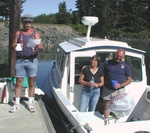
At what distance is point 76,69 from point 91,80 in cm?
89

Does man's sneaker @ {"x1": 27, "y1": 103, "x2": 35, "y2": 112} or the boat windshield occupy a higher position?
the boat windshield

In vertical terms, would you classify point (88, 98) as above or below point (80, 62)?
below

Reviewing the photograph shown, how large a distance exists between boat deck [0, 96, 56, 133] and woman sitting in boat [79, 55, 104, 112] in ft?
3.22

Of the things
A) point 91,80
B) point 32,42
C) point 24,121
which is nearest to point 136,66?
point 91,80

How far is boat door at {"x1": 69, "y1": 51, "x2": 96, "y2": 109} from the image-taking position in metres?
6.67

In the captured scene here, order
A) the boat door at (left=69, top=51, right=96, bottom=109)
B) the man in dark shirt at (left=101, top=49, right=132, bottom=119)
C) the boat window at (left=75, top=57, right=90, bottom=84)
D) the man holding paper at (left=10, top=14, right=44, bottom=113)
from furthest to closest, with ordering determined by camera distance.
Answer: the boat window at (left=75, top=57, right=90, bottom=84)
the boat door at (left=69, top=51, right=96, bottom=109)
the man holding paper at (left=10, top=14, right=44, bottom=113)
the man in dark shirt at (left=101, top=49, right=132, bottom=119)

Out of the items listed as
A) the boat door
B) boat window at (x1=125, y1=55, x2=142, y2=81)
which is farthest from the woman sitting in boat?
boat window at (x1=125, y1=55, x2=142, y2=81)

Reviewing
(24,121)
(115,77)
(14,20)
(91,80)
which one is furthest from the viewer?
(14,20)

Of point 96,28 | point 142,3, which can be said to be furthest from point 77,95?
point 142,3

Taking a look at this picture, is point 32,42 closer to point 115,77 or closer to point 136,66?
point 115,77

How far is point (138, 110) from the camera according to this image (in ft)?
22.2

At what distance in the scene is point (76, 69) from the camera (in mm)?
6918

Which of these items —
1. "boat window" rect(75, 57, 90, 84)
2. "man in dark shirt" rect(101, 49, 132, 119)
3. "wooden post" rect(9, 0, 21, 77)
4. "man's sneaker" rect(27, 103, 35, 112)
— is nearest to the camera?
"man in dark shirt" rect(101, 49, 132, 119)

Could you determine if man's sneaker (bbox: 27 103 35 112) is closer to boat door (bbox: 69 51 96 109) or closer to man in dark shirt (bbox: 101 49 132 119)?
boat door (bbox: 69 51 96 109)
